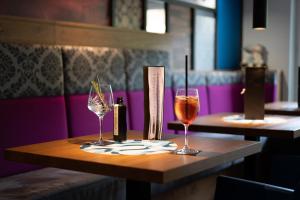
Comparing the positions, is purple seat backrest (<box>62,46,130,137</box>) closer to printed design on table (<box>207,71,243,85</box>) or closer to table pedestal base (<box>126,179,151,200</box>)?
table pedestal base (<box>126,179,151,200</box>)

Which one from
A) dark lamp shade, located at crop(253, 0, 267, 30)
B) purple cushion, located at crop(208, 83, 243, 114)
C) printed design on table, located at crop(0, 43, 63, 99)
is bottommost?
purple cushion, located at crop(208, 83, 243, 114)

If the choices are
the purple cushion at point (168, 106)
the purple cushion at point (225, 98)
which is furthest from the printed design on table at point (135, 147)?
the purple cushion at point (225, 98)

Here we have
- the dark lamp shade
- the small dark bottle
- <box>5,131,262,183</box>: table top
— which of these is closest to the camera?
<box>5,131,262,183</box>: table top

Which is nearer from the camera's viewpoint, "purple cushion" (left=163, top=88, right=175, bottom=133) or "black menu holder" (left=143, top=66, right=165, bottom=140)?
"black menu holder" (left=143, top=66, right=165, bottom=140)

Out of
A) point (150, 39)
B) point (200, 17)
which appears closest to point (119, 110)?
point (150, 39)

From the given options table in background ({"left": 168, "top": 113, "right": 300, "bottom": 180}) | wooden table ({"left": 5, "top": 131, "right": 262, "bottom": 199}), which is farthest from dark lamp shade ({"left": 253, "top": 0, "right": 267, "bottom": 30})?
wooden table ({"left": 5, "top": 131, "right": 262, "bottom": 199})

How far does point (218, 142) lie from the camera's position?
211cm

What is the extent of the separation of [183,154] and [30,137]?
136cm

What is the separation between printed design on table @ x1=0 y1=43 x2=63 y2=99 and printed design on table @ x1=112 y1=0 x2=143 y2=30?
4.17 feet

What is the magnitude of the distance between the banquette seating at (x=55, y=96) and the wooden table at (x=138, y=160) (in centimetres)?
38

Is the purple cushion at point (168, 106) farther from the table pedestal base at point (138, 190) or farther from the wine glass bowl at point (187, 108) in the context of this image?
the wine glass bowl at point (187, 108)

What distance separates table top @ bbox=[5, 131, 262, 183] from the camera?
5.07ft

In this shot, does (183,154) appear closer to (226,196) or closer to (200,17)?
(226,196)

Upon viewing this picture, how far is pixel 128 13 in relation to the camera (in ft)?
14.8
